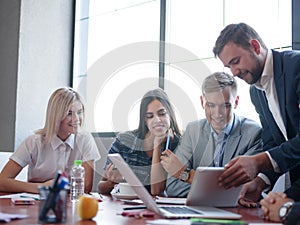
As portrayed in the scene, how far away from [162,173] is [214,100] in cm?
49

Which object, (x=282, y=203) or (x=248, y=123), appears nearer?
(x=282, y=203)

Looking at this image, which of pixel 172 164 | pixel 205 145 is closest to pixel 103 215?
pixel 172 164

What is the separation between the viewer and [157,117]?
2.45 metres

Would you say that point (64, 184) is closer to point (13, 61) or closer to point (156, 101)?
point (156, 101)

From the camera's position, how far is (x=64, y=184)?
1031 millimetres

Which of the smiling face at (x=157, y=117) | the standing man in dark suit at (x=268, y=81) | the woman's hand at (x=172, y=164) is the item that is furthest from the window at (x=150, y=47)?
the standing man in dark suit at (x=268, y=81)

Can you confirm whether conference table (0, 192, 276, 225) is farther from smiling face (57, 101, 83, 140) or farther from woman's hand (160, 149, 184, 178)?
smiling face (57, 101, 83, 140)

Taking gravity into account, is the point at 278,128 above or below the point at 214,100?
below

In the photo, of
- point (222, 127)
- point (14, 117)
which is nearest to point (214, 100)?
point (222, 127)

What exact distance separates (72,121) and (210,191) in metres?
1.18

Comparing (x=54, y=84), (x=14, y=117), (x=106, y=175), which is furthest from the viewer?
(x=54, y=84)

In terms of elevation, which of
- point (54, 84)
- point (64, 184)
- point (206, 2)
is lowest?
point (64, 184)

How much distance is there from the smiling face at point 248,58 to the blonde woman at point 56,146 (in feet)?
3.21

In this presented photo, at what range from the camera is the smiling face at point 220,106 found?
2.30 metres
